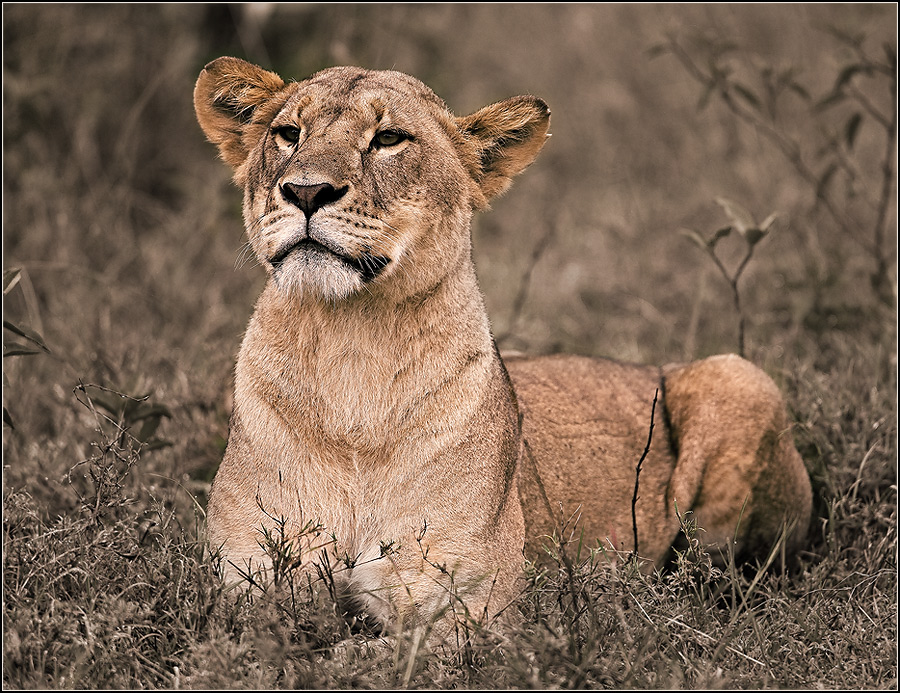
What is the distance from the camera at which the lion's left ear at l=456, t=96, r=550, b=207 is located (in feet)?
10.5

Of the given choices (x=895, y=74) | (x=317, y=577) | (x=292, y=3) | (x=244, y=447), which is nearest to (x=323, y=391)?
(x=244, y=447)

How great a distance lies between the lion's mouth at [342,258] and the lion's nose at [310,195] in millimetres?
74

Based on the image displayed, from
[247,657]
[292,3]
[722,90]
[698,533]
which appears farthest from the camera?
[292,3]

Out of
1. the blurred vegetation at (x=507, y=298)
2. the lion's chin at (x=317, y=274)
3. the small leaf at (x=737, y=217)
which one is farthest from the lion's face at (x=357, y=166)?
the small leaf at (x=737, y=217)

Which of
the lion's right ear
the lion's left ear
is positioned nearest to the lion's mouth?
the lion's left ear

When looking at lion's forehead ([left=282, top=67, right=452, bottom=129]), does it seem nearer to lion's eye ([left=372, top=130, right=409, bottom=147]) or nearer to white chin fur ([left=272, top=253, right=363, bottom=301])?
lion's eye ([left=372, top=130, right=409, bottom=147])

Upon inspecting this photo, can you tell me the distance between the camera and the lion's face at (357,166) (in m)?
2.70

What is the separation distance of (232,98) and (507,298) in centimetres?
310

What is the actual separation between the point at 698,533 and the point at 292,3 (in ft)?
11.7

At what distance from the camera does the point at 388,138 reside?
2.94 m

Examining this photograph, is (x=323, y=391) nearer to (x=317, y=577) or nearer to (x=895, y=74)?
(x=317, y=577)

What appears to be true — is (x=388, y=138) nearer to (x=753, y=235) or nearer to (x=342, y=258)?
(x=342, y=258)

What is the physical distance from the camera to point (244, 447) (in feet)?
9.78

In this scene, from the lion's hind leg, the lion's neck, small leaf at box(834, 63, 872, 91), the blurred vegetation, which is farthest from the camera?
small leaf at box(834, 63, 872, 91)
